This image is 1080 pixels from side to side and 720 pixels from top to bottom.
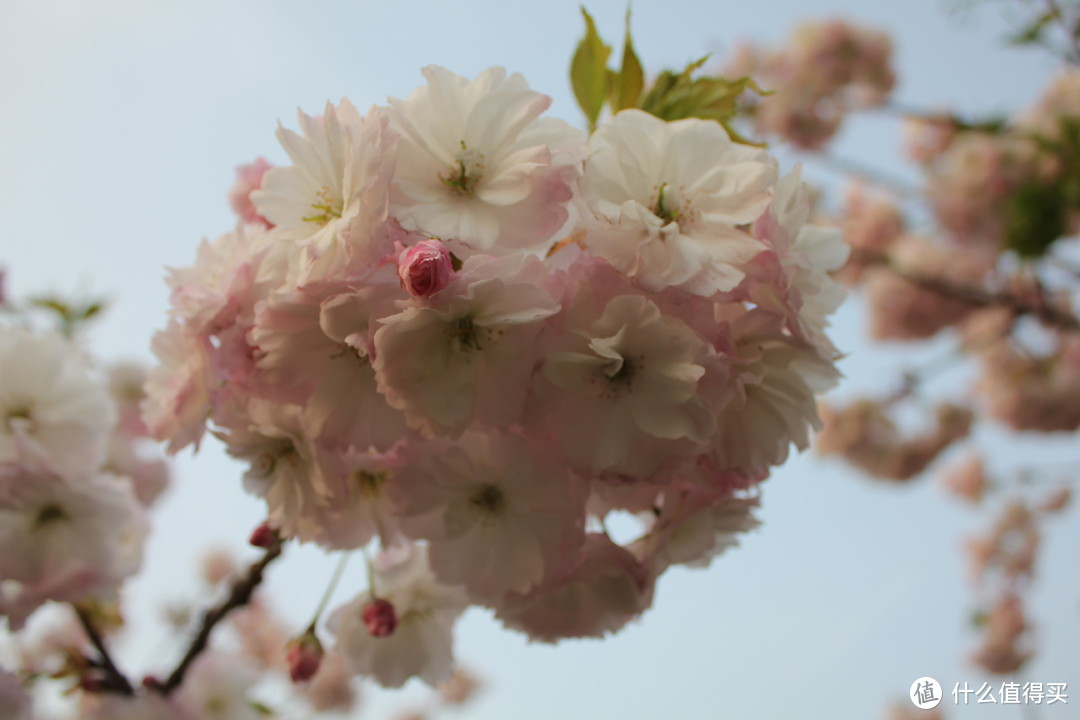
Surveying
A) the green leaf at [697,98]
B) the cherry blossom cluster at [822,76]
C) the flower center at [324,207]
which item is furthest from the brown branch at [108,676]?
the cherry blossom cluster at [822,76]

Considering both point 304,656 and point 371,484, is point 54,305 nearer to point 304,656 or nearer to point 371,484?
point 304,656

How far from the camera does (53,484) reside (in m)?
0.74

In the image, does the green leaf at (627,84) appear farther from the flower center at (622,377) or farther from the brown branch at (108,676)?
the brown branch at (108,676)

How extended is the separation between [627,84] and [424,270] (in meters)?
0.38

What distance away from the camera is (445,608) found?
2.40 feet

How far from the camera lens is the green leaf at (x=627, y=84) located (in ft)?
2.35

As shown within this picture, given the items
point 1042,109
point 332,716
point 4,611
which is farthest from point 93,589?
point 332,716

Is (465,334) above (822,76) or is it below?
below

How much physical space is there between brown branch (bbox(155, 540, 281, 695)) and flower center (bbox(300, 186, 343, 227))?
30 centimetres

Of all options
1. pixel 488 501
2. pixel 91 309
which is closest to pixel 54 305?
pixel 91 309

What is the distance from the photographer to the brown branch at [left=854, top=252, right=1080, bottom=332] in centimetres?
273

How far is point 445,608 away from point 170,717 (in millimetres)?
454

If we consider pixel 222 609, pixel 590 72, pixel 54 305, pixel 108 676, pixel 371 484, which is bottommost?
pixel 108 676

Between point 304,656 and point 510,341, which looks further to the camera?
point 304,656
